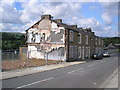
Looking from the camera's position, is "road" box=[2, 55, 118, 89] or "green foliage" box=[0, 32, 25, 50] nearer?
"road" box=[2, 55, 118, 89]

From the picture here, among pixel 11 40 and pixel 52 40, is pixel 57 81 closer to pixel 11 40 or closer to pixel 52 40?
pixel 52 40


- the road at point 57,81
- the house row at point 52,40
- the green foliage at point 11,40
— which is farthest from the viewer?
the green foliage at point 11,40

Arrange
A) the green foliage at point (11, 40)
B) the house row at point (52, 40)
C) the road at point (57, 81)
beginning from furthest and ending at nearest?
the green foliage at point (11, 40)
the house row at point (52, 40)
the road at point (57, 81)

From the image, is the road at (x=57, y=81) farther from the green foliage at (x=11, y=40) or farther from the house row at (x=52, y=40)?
the green foliage at (x=11, y=40)

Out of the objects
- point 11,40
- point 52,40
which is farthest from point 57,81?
point 11,40

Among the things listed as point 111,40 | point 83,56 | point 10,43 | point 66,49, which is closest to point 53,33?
point 66,49

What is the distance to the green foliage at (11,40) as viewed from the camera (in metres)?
60.8

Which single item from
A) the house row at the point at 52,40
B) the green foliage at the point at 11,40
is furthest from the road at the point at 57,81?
the green foliage at the point at 11,40

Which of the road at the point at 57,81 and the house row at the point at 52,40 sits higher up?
the house row at the point at 52,40

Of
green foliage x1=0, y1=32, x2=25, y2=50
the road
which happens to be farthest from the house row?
green foliage x1=0, y1=32, x2=25, y2=50

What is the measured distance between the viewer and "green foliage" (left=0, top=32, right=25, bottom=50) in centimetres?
6078

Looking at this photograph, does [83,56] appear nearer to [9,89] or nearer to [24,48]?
[24,48]

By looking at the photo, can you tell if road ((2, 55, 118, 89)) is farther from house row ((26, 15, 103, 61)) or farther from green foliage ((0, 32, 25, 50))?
green foliage ((0, 32, 25, 50))

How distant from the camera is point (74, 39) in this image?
134 ft
